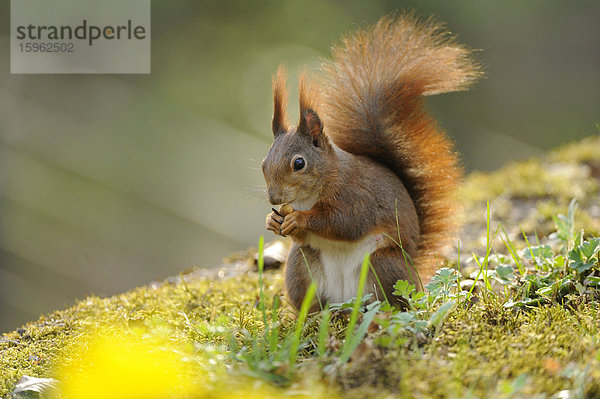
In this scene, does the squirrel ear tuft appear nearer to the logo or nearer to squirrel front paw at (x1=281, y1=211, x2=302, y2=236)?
squirrel front paw at (x1=281, y1=211, x2=302, y2=236)

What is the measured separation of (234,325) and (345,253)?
336 mm

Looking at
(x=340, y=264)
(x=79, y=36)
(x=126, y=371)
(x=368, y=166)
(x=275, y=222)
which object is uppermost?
(x=79, y=36)

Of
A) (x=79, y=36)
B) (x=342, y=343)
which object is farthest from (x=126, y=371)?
(x=79, y=36)

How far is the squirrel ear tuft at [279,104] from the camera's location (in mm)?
1627

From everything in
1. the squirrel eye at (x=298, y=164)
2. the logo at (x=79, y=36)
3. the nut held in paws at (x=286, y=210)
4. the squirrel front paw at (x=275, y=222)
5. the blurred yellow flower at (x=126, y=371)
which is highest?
the logo at (x=79, y=36)

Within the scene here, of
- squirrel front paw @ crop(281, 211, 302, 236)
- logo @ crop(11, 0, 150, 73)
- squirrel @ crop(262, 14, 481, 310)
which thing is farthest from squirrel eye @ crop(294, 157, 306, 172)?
logo @ crop(11, 0, 150, 73)

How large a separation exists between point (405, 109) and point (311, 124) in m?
0.33

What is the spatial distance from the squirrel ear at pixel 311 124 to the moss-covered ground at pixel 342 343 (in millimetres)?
467

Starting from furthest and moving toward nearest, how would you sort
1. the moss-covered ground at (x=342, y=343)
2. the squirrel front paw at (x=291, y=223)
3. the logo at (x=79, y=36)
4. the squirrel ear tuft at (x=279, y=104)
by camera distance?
the logo at (x=79, y=36) < the squirrel ear tuft at (x=279, y=104) < the squirrel front paw at (x=291, y=223) < the moss-covered ground at (x=342, y=343)

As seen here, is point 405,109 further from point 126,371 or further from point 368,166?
point 126,371

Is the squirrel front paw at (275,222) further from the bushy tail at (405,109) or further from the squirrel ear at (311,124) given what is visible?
the bushy tail at (405,109)

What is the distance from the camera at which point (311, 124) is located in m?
1.55

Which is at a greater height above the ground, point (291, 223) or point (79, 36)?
point (79, 36)

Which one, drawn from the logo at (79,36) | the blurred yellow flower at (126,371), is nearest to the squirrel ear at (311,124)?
the blurred yellow flower at (126,371)
